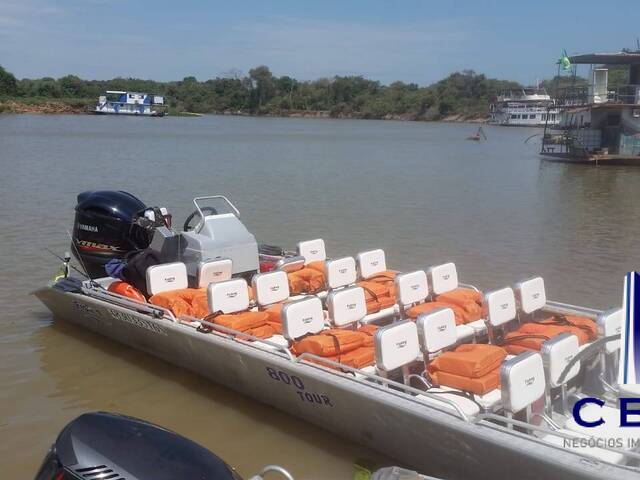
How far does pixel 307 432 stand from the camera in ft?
17.8

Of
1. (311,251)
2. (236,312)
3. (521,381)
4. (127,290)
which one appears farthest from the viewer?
(311,251)

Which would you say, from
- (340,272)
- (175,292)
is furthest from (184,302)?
(340,272)

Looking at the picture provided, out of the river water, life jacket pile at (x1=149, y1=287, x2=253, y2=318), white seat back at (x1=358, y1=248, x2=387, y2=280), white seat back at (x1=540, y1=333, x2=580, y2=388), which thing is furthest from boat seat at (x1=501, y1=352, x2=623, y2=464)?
white seat back at (x1=358, y1=248, x2=387, y2=280)

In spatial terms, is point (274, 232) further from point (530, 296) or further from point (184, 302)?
point (530, 296)

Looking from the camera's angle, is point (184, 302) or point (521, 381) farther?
point (184, 302)

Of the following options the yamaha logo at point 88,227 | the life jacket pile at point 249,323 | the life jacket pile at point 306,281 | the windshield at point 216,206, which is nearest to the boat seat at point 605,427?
the life jacket pile at point 249,323

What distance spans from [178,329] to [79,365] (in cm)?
162

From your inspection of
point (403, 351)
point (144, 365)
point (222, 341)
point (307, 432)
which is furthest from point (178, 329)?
point (403, 351)

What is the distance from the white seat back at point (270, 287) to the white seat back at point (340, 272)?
61 cm

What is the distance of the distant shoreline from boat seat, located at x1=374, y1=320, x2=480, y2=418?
87.8 metres

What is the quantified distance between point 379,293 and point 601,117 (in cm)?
2996

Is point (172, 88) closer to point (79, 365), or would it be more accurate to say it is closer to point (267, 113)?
point (267, 113)

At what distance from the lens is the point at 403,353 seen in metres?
4.93

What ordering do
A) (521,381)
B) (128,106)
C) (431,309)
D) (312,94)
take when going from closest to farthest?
1. (521,381)
2. (431,309)
3. (128,106)
4. (312,94)
